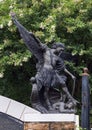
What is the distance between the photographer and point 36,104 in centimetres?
841

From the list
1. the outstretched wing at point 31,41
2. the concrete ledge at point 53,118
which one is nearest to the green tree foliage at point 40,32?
the outstretched wing at point 31,41

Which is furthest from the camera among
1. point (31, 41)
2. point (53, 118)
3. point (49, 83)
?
point (31, 41)

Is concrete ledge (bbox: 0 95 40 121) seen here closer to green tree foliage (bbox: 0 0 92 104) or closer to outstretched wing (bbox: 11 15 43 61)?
outstretched wing (bbox: 11 15 43 61)

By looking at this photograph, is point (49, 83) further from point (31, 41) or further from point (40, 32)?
point (40, 32)

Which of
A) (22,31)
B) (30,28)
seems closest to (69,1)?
(30,28)

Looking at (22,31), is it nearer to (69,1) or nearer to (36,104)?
(36,104)

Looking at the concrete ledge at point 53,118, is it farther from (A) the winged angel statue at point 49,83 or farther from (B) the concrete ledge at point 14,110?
(B) the concrete ledge at point 14,110

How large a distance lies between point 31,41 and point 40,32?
4.35m

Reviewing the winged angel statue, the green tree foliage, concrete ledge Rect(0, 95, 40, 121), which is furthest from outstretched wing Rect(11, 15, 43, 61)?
the green tree foliage

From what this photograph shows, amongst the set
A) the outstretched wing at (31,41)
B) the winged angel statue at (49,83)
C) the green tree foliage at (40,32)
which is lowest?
the winged angel statue at (49,83)

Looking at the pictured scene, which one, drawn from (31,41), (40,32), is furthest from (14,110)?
(40,32)

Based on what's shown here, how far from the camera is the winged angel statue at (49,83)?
328 inches

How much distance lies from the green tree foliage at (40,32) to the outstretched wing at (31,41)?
13.3 feet

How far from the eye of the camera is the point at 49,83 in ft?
27.7
